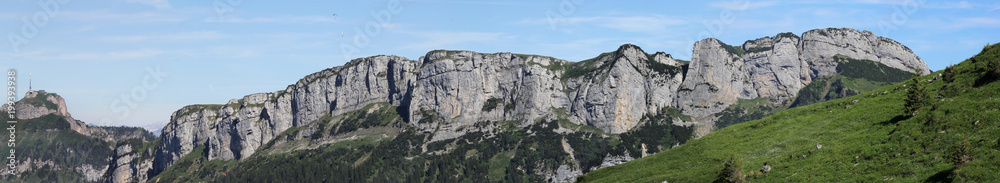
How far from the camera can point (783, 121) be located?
76188mm

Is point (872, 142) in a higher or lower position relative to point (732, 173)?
higher

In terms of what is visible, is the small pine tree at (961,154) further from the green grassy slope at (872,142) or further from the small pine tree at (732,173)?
the small pine tree at (732,173)

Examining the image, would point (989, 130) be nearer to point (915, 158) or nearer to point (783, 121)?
point (915, 158)

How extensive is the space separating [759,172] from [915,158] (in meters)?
12.8

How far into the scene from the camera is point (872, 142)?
57844 mm

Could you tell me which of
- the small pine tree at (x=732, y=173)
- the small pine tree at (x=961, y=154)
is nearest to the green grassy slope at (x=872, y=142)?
the small pine tree at (x=961, y=154)

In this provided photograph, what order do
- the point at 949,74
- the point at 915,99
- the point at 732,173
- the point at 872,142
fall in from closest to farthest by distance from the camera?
the point at 872,142
the point at 732,173
the point at 915,99
the point at 949,74

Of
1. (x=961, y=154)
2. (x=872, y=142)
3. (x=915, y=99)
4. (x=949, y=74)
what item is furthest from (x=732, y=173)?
(x=949, y=74)

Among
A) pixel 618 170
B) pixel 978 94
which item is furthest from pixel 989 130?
pixel 618 170

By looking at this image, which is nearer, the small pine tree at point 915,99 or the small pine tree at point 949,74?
the small pine tree at point 915,99

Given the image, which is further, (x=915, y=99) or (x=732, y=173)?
(x=915, y=99)

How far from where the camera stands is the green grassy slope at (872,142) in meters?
50.0

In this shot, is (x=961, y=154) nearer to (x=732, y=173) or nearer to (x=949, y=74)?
(x=732, y=173)

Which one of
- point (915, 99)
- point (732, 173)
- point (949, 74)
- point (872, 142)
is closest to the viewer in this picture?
point (872, 142)
